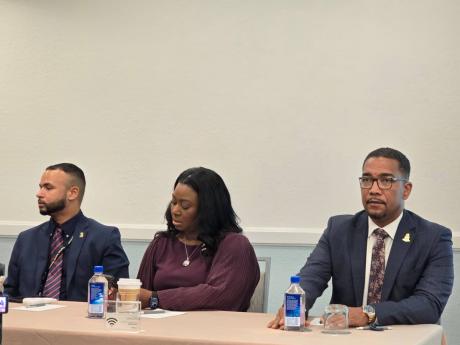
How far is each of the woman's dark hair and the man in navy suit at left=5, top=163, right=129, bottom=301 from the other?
461 millimetres

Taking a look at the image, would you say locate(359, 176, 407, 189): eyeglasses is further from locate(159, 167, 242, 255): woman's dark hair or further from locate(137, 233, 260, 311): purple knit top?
locate(159, 167, 242, 255): woman's dark hair

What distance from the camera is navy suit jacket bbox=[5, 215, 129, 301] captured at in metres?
4.57

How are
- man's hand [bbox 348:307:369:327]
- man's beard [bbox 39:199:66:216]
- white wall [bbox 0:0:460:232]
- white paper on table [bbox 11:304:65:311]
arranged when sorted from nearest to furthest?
man's hand [bbox 348:307:369:327]
white paper on table [bbox 11:304:65:311]
man's beard [bbox 39:199:66:216]
white wall [bbox 0:0:460:232]

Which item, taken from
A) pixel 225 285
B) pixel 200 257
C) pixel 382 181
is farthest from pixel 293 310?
pixel 200 257

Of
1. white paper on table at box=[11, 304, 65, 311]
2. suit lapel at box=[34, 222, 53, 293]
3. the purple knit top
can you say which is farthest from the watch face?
suit lapel at box=[34, 222, 53, 293]

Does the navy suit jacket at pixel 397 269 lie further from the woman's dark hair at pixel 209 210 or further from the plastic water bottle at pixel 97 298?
the plastic water bottle at pixel 97 298

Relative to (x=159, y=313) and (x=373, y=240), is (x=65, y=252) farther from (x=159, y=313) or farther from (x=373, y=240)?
(x=373, y=240)

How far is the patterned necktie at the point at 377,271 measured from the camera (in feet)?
12.2

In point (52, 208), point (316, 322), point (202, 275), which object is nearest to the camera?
point (316, 322)

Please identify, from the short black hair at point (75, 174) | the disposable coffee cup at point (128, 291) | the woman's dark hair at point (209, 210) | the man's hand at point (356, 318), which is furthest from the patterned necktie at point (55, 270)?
the man's hand at point (356, 318)

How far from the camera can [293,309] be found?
313cm

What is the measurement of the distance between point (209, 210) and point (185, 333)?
1.31m

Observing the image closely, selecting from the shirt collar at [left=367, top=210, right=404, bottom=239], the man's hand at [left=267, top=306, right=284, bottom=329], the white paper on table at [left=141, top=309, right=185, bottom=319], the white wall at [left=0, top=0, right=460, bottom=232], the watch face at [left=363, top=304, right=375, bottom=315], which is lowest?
the white paper on table at [left=141, top=309, right=185, bottom=319]

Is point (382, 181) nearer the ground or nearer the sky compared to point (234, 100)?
nearer the ground
